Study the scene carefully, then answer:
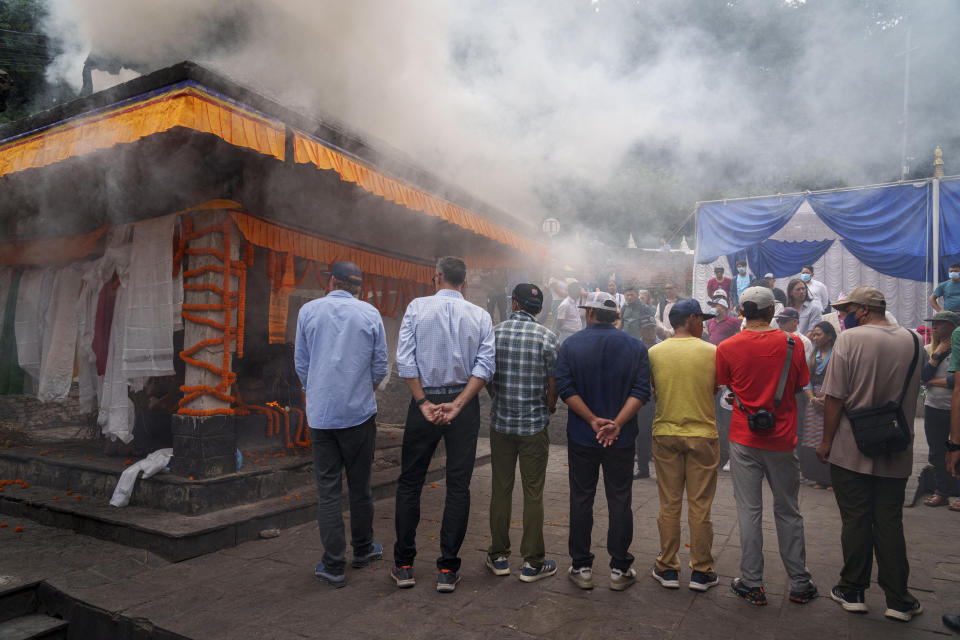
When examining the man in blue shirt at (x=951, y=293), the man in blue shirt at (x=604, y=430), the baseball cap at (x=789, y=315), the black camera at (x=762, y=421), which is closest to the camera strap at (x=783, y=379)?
the black camera at (x=762, y=421)

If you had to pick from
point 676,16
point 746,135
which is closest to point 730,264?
point 746,135

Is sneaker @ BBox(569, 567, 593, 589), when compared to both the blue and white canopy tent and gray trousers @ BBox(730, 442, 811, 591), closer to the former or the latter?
gray trousers @ BBox(730, 442, 811, 591)

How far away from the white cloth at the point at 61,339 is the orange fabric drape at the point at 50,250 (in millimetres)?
189

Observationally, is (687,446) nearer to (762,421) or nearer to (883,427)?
(762,421)

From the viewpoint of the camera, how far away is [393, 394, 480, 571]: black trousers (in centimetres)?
363

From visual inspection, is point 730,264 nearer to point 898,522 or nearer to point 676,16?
point 676,16

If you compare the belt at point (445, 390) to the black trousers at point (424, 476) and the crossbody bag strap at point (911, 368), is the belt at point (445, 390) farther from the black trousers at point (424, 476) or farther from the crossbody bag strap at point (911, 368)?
the crossbody bag strap at point (911, 368)

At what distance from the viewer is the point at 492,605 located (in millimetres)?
3344

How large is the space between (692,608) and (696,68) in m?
7.45

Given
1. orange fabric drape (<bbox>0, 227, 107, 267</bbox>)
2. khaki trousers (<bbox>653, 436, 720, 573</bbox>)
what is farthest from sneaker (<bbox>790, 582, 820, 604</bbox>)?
orange fabric drape (<bbox>0, 227, 107, 267</bbox>)

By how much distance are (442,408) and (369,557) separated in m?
1.26

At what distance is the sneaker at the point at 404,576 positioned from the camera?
360cm

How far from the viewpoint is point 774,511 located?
11.4 feet

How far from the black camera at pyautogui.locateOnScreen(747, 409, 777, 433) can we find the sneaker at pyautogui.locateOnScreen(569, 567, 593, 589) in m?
1.32
